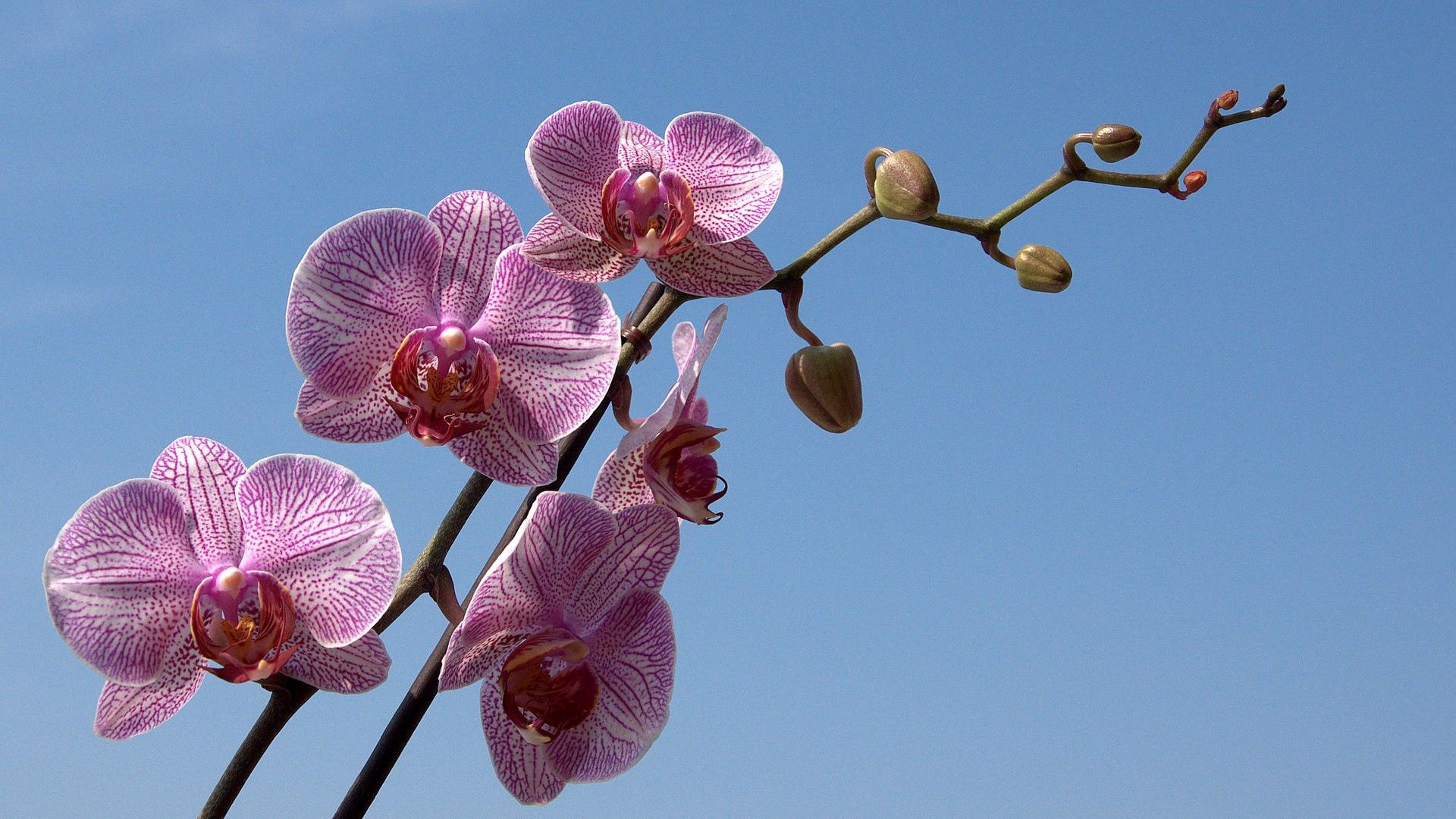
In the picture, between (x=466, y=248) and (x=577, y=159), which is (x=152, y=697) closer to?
(x=466, y=248)

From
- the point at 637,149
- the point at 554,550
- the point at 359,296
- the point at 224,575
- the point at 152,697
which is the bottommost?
the point at 152,697

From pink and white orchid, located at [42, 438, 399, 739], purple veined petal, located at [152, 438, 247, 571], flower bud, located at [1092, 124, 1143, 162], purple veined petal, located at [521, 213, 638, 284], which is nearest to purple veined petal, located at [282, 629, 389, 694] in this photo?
pink and white orchid, located at [42, 438, 399, 739]

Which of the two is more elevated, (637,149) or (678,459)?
(637,149)

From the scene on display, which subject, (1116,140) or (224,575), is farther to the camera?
(1116,140)

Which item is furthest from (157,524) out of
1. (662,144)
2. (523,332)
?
(662,144)

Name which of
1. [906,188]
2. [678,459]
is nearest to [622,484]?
[678,459]

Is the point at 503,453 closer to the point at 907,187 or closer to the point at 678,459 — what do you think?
the point at 678,459
